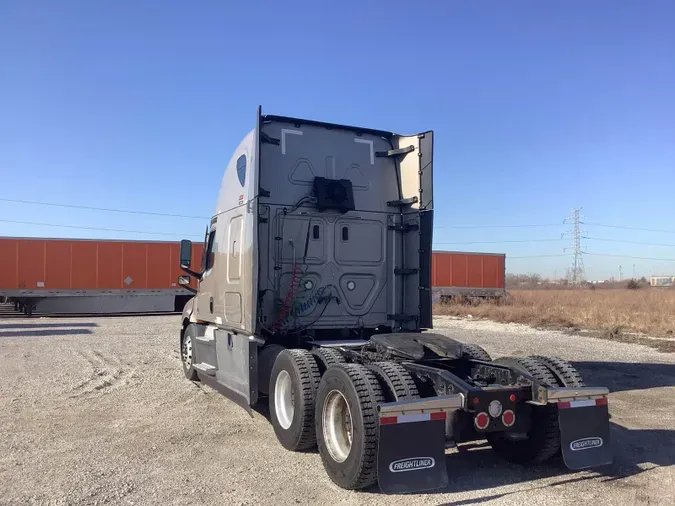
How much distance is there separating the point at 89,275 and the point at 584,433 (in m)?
24.2

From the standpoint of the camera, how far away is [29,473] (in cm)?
501

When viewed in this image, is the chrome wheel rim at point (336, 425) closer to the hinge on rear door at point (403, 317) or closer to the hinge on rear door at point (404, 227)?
the hinge on rear door at point (403, 317)

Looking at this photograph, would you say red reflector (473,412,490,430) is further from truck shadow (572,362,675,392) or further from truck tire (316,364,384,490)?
truck shadow (572,362,675,392)

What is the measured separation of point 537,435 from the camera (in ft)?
16.6

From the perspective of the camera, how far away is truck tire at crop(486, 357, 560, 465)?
16.3ft

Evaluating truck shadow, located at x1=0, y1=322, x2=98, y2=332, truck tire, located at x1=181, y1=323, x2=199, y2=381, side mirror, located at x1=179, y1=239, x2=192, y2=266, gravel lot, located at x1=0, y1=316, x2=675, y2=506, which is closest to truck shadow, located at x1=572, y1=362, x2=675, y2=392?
gravel lot, located at x1=0, y1=316, x2=675, y2=506

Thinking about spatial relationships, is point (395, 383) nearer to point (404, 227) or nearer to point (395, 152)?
point (404, 227)

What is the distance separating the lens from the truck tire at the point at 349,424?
173 inches

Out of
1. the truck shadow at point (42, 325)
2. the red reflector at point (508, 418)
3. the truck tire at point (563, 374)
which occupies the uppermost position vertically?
the truck tire at point (563, 374)

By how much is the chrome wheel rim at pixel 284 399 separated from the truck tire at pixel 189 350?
3.32m

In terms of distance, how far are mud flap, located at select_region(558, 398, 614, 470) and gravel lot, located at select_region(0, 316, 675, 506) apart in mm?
202

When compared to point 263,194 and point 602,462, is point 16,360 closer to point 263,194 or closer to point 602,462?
point 263,194

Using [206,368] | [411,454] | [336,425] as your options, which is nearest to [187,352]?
[206,368]

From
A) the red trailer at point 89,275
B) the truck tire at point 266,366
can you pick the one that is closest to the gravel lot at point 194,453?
the truck tire at point 266,366
